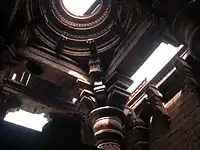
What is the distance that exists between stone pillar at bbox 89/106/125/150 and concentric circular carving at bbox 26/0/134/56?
6.26ft

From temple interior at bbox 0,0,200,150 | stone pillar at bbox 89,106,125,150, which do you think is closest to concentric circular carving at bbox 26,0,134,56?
temple interior at bbox 0,0,200,150

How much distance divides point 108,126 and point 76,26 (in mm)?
2992

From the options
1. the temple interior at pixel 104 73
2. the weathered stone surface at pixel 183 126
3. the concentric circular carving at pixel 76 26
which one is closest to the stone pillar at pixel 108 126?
the temple interior at pixel 104 73

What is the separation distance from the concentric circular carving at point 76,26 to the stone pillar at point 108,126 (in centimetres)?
191

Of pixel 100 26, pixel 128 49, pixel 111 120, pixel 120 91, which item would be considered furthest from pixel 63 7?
pixel 111 120

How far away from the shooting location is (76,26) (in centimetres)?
880

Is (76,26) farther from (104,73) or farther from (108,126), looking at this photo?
(108,126)

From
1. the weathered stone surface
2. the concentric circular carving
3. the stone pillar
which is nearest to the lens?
the stone pillar

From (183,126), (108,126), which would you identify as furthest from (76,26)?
(183,126)

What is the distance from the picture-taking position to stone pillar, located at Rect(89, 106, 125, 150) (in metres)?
6.60

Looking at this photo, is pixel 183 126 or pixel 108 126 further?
pixel 183 126

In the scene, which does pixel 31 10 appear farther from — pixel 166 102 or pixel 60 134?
pixel 60 134

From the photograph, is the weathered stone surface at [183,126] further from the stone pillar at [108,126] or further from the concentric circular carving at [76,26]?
the concentric circular carving at [76,26]

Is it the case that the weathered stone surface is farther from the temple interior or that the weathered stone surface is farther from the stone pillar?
the stone pillar
